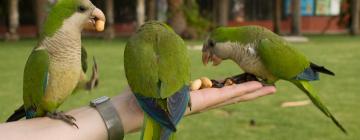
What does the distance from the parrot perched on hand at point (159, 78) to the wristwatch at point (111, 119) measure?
0.12 meters

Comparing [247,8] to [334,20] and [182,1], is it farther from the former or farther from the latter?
[182,1]

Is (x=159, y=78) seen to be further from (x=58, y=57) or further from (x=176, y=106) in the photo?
(x=58, y=57)

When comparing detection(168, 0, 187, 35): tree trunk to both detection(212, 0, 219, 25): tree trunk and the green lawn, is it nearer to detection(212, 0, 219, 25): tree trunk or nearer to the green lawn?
detection(212, 0, 219, 25): tree trunk

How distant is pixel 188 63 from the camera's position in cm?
187

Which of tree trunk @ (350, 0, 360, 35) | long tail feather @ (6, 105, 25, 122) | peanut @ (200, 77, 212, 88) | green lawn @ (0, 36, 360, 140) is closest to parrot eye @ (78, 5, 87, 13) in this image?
long tail feather @ (6, 105, 25, 122)

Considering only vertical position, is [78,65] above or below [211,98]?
above

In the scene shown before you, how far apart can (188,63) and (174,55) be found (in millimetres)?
76

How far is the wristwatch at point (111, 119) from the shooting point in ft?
5.97

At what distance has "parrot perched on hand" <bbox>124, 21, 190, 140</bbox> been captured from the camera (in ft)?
5.54

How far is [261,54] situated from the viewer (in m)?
2.34

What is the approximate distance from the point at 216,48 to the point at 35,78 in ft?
2.89

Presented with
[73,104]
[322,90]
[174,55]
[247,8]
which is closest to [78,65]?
[174,55]

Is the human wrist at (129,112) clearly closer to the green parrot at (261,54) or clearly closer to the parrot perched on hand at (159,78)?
the parrot perched on hand at (159,78)

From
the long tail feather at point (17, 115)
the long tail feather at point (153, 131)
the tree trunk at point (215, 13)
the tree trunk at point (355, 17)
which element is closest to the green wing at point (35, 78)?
the long tail feather at point (17, 115)
